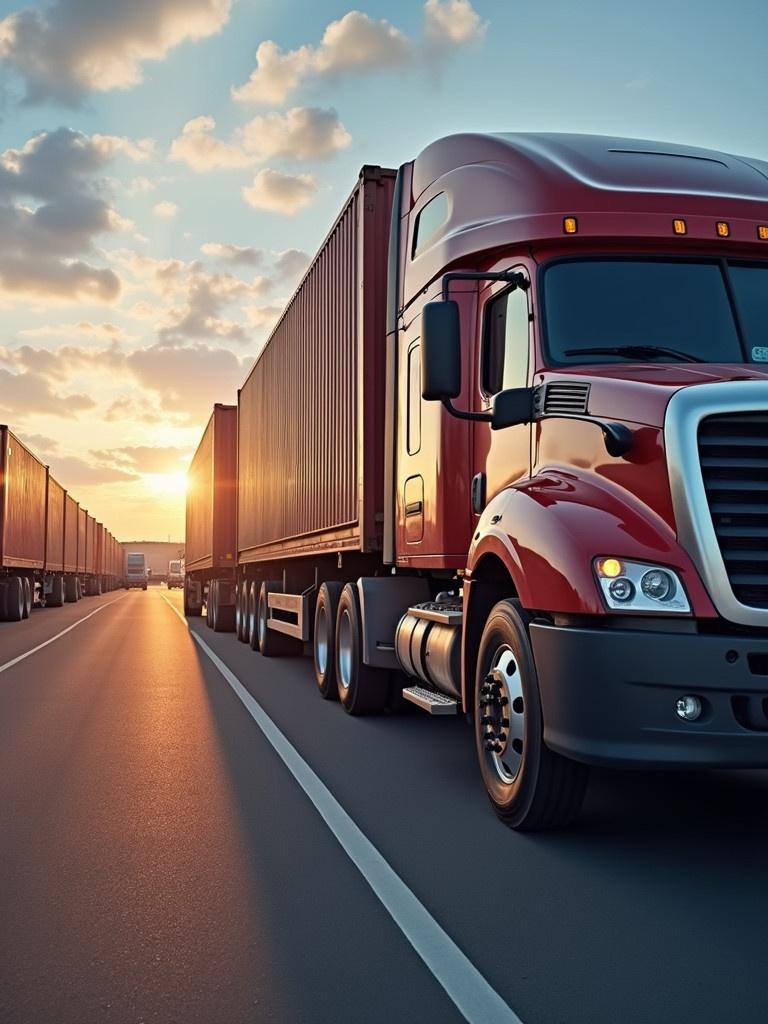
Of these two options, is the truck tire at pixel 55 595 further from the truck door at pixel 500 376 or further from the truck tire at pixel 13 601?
the truck door at pixel 500 376

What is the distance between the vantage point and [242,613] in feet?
65.4

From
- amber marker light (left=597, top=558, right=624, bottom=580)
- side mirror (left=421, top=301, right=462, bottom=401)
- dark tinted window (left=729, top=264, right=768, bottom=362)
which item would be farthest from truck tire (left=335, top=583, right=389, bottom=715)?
amber marker light (left=597, top=558, right=624, bottom=580)

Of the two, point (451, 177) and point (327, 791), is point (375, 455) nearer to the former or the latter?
point (451, 177)

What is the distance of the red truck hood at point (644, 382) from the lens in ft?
16.4

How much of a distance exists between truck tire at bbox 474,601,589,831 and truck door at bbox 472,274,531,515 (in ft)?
3.01

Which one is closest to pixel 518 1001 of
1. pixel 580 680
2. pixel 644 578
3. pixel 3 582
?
pixel 580 680

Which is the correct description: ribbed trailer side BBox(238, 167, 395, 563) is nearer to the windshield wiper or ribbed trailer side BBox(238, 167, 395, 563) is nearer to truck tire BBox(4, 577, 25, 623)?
the windshield wiper

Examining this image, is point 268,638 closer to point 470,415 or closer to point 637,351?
point 470,415

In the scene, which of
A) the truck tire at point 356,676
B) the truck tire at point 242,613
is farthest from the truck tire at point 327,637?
the truck tire at point 242,613

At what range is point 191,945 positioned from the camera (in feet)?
13.0

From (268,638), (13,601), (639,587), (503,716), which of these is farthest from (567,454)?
(13,601)

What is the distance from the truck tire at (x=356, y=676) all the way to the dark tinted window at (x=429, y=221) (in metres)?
3.18

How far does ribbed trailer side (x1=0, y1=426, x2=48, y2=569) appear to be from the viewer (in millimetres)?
29516

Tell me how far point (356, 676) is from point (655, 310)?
4.84 m
